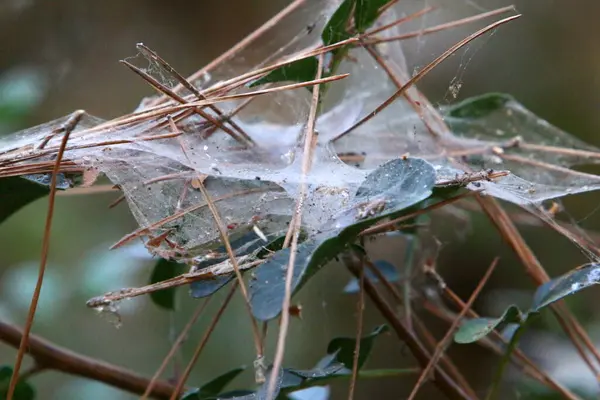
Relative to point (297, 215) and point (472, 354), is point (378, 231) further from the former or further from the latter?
point (472, 354)

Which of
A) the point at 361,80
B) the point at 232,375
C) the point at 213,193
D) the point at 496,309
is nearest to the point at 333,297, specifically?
the point at 496,309

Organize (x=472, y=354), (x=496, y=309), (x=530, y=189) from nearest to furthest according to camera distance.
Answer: (x=530, y=189)
(x=496, y=309)
(x=472, y=354)

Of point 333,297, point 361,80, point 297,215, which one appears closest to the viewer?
point 297,215

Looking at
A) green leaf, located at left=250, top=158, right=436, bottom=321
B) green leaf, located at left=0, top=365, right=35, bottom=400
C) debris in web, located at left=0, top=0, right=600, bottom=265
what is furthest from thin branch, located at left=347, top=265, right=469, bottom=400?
green leaf, located at left=0, top=365, right=35, bottom=400

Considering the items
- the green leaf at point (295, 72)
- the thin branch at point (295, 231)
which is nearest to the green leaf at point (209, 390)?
the thin branch at point (295, 231)

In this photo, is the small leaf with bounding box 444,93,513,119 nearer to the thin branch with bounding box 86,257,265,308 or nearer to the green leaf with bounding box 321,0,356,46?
the green leaf with bounding box 321,0,356,46

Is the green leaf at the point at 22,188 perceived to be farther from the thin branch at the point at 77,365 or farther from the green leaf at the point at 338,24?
the green leaf at the point at 338,24
